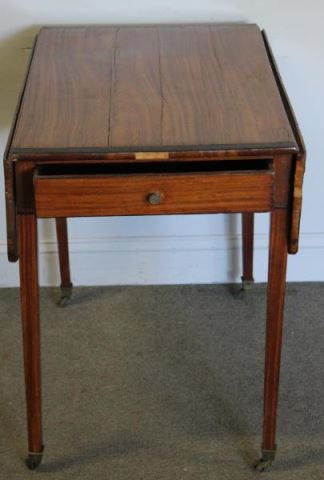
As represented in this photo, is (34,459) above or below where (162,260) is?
below

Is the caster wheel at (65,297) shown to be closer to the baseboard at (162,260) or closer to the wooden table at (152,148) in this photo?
the baseboard at (162,260)

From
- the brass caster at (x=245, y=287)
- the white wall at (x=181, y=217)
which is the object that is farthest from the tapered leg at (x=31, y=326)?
the brass caster at (x=245, y=287)

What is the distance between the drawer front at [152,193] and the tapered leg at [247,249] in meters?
0.57

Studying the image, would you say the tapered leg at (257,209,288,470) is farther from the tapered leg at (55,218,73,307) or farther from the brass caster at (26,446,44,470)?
the tapered leg at (55,218,73,307)

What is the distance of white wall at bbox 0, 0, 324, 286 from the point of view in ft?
5.08

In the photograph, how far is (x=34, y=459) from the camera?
4.66 feet

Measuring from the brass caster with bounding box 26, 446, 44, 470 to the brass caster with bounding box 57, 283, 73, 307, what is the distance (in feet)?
1.56

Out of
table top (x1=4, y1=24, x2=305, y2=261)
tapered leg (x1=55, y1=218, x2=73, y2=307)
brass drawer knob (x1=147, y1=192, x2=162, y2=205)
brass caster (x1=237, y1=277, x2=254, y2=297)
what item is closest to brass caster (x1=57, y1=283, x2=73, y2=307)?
tapered leg (x1=55, y1=218, x2=73, y2=307)

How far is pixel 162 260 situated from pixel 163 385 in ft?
1.19

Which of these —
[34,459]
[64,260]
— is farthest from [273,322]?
A: [64,260]

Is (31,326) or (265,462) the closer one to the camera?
(31,326)

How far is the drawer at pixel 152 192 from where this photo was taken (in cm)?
113

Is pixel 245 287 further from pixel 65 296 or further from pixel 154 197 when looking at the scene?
pixel 154 197

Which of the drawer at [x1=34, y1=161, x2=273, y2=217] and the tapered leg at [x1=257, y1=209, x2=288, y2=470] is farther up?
the drawer at [x1=34, y1=161, x2=273, y2=217]
